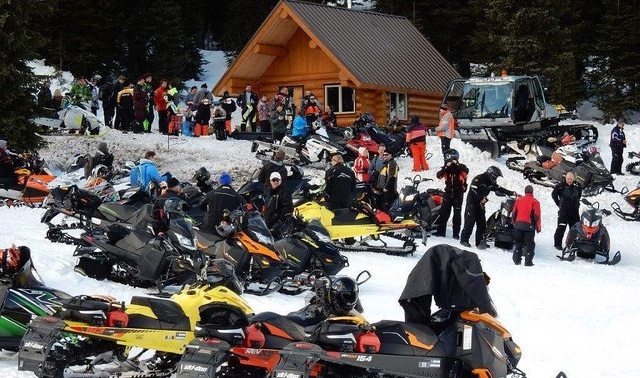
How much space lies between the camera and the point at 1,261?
7867 mm

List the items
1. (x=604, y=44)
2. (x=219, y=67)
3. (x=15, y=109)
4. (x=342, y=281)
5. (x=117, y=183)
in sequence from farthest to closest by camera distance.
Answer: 1. (x=219, y=67)
2. (x=604, y=44)
3. (x=15, y=109)
4. (x=117, y=183)
5. (x=342, y=281)

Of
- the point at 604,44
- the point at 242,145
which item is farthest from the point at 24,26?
the point at 604,44

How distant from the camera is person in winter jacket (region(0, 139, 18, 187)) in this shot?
16.8 m

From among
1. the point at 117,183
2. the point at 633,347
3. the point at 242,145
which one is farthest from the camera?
the point at 242,145

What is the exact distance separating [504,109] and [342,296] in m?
18.0

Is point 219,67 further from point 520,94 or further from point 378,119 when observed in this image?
point 520,94

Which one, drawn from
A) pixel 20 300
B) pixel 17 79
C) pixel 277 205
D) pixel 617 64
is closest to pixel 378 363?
pixel 20 300

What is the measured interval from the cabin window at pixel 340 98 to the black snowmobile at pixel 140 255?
62.1 feet

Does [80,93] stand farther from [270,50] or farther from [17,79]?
[270,50]

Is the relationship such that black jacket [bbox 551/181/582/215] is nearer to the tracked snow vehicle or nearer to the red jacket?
the red jacket

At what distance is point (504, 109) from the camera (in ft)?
80.3

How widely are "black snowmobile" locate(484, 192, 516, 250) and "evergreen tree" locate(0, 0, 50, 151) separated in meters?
9.85

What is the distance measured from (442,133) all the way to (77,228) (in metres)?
11.3

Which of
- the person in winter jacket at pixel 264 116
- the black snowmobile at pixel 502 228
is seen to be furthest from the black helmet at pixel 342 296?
the person in winter jacket at pixel 264 116
